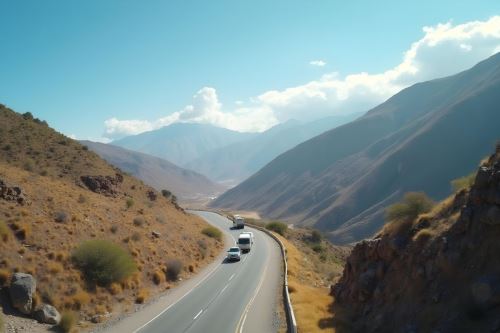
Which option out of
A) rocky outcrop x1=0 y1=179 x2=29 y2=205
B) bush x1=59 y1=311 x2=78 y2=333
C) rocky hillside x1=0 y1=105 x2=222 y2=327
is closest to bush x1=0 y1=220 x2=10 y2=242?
rocky hillside x1=0 y1=105 x2=222 y2=327

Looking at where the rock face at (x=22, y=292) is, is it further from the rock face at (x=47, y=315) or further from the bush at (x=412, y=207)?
the bush at (x=412, y=207)

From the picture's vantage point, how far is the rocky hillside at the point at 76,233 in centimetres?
1870

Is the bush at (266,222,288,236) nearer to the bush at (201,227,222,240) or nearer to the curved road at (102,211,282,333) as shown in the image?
the bush at (201,227,222,240)

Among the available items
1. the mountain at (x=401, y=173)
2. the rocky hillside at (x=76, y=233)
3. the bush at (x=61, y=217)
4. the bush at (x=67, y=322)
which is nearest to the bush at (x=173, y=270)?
the rocky hillside at (x=76, y=233)

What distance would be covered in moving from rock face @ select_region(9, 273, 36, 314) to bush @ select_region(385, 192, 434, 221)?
16080 mm

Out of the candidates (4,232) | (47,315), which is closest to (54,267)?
(4,232)

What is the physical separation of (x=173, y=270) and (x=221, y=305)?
760 cm

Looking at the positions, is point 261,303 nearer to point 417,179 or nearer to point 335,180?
point 417,179

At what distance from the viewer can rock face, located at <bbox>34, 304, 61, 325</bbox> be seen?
1647 centimetres

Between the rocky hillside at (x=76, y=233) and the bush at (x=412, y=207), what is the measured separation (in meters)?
14.1

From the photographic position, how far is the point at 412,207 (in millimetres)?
16594

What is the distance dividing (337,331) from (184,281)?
49.1 feet

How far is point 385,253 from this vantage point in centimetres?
1566

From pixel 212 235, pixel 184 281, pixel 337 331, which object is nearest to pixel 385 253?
pixel 337 331
